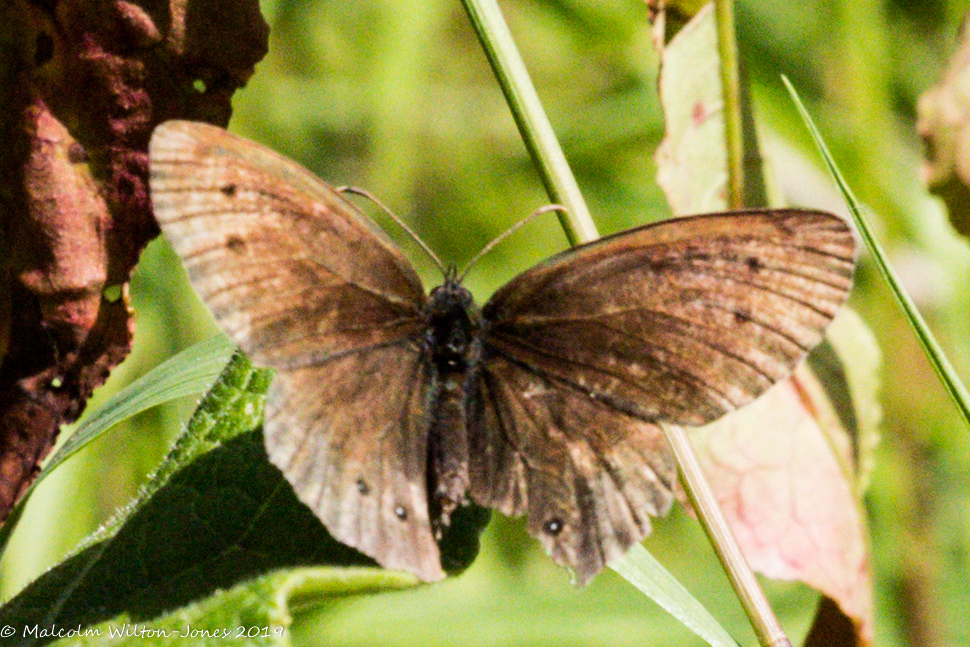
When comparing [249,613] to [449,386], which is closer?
[249,613]

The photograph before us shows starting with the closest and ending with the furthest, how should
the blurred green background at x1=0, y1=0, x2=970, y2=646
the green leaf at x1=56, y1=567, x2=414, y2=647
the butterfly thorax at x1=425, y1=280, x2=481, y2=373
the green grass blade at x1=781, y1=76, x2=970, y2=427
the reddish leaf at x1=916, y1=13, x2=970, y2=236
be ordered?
the green leaf at x1=56, y1=567, x2=414, y2=647
the green grass blade at x1=781, y1=76, x2=970, y2=427
the butterfly thorax at x1=425, y1=280, x2=481, y2=373
the reddish leaf at x1=916, y1=13, x2=970, y2=236
the blurred green background at x1=0, y1=0, x2=970, y2=646

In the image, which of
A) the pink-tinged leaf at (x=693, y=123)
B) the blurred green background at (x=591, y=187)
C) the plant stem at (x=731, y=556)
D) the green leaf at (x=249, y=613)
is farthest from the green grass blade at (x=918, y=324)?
the blurred green background at (x=591, y=187)

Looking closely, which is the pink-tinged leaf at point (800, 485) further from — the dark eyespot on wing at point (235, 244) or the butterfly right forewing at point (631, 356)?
the dark eyespot on wing at point (235, 244)

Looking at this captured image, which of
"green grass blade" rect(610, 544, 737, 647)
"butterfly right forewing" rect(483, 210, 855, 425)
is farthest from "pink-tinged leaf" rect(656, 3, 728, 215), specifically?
"green grass blade" rect(610, 544, 737, 647)

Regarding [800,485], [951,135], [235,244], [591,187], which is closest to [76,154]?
[235,244]

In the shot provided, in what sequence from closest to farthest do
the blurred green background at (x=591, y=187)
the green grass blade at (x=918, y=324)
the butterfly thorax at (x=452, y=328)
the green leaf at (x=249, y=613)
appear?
the green leaf at (x=249, y=613) → the green grass blade at (x=918, y=324) → the butterfly thorax at (x=452, y=328) → the blurred green background at (x=591, y=187)

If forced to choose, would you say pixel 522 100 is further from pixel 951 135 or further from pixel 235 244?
pixel 951 135

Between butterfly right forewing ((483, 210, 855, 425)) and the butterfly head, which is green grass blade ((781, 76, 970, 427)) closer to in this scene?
butterfly right forewing ((483, 210, 855, 425))
